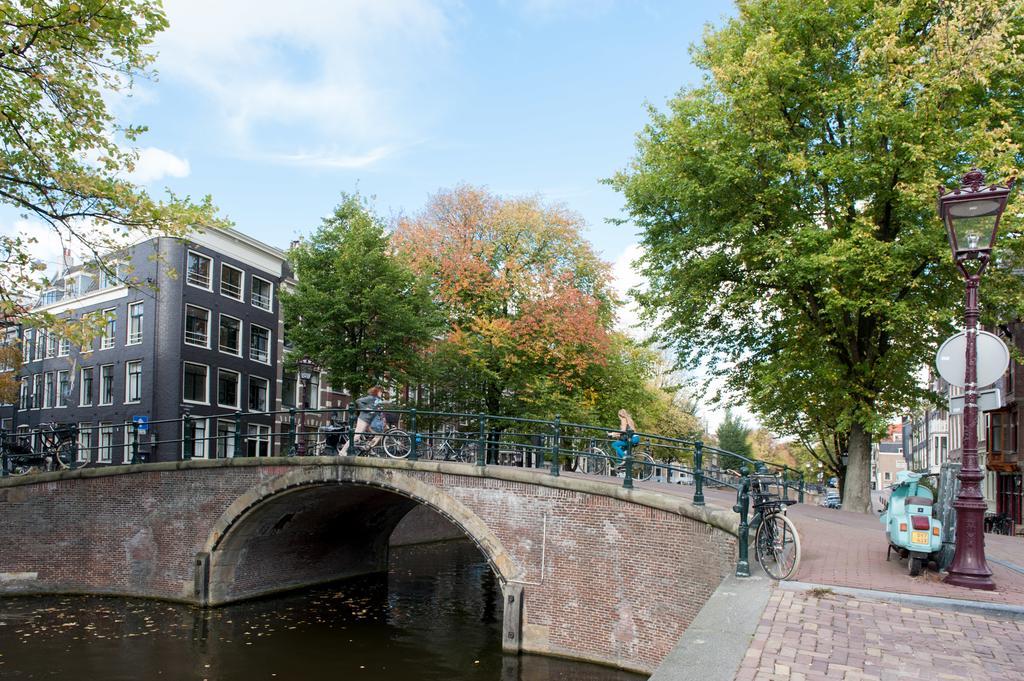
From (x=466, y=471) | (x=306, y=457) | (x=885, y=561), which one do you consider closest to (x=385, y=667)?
(x=466, y=471)

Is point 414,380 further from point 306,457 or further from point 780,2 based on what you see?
point 780,2

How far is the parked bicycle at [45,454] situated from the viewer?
721 inches

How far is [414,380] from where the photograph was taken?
81.8 ft

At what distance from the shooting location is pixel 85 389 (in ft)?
101

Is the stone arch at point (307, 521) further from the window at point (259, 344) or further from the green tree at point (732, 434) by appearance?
the green tree at point (732, 434)

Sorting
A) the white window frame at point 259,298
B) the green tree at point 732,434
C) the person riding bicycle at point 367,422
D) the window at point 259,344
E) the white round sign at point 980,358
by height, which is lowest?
the green tree at point 732,434

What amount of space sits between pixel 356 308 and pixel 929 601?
63.5 feet

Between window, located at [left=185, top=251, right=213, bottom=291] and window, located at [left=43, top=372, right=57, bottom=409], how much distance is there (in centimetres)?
874

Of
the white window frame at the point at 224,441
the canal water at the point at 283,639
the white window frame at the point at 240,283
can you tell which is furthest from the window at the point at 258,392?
the canal water at the point at 283,639

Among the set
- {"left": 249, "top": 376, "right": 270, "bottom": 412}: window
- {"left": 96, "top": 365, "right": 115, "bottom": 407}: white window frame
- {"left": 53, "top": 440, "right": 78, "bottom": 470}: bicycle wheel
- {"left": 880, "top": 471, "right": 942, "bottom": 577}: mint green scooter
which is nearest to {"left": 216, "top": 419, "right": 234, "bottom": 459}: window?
{"left": 249, "top": 376, "right": 270, "bottom": 412}: window

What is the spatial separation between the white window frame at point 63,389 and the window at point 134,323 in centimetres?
439

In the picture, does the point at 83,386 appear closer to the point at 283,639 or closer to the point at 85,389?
the point at 85,389

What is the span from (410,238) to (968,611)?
22.8 metres

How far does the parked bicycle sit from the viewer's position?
18.3 meters
